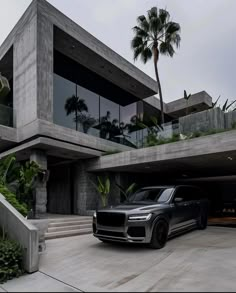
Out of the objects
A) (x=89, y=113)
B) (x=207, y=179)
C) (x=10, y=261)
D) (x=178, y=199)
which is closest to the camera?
(x=10, y=261)

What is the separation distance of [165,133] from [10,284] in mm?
9061

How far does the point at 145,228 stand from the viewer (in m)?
6.77

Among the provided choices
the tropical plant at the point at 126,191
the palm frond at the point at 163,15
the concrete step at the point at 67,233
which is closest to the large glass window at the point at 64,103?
the tropical plant at the point at 126,191

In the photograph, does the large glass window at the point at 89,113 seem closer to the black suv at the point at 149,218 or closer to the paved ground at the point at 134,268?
the black suv at the point at 149,218

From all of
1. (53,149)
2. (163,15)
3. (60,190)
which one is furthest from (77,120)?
(163,15)

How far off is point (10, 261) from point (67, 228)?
5.06m

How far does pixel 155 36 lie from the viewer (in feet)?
59.3

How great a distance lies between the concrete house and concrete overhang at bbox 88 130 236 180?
0.11 ft

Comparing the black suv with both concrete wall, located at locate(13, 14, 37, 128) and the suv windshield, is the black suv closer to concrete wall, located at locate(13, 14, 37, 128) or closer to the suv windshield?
the suv windshield

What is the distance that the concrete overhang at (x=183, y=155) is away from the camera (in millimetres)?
9266

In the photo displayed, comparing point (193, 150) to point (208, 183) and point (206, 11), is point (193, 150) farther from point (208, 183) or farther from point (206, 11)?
point (208, 183)

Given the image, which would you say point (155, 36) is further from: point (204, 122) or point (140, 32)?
point (204, 122)

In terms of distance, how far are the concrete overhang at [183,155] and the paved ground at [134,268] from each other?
3094 mm

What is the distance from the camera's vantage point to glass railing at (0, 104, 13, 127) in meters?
12.7
